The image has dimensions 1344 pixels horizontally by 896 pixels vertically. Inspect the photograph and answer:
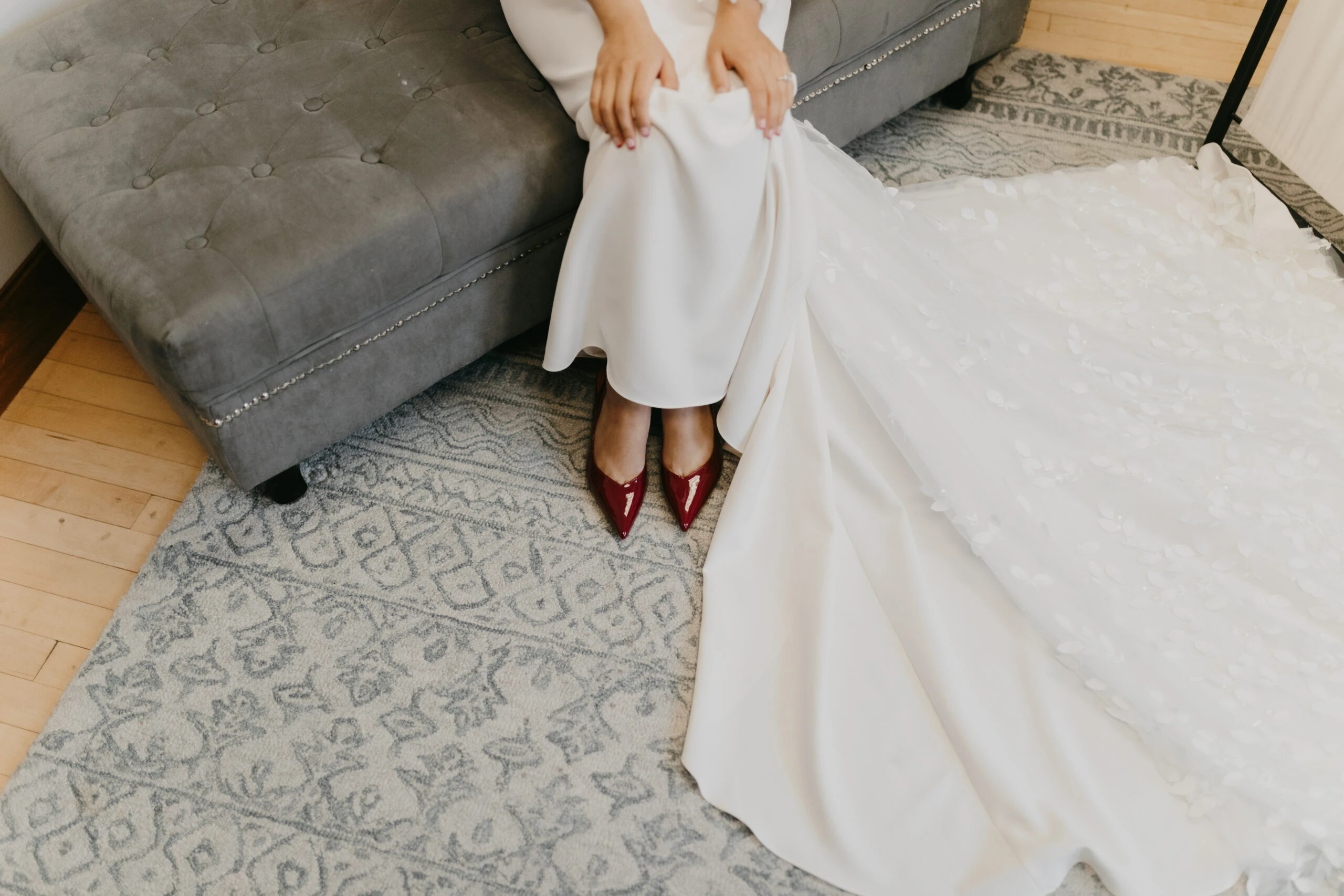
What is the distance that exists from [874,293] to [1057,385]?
299 mm

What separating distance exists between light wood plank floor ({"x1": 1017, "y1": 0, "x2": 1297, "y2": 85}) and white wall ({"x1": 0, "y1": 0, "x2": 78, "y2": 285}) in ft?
6.25

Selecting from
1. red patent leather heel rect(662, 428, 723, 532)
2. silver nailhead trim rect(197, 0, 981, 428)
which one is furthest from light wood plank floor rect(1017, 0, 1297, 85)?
red patent leather heel rect(662, 428, 723, 532)

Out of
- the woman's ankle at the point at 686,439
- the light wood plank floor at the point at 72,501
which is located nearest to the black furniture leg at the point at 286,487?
the light wood plank floor at the point at 72,501

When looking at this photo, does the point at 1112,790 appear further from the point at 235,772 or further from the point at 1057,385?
the point at 235,772

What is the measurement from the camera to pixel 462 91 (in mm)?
1473

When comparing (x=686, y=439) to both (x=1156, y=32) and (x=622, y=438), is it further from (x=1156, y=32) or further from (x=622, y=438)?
(x=1156, y=32)

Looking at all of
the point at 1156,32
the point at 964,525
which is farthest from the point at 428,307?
the point at 1156,32

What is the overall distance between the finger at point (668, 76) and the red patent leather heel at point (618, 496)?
47cm

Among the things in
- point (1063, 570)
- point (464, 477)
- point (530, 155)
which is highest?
point (530, 155)

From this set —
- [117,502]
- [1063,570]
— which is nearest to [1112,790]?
[1063,570]

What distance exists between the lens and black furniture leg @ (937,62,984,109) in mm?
2113

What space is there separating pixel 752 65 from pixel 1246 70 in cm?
104

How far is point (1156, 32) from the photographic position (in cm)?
233

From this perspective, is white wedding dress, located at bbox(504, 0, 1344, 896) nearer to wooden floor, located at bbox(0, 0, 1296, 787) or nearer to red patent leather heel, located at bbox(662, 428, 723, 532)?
red patent leather heel, located at bbox(662, 428, 723, 532)
